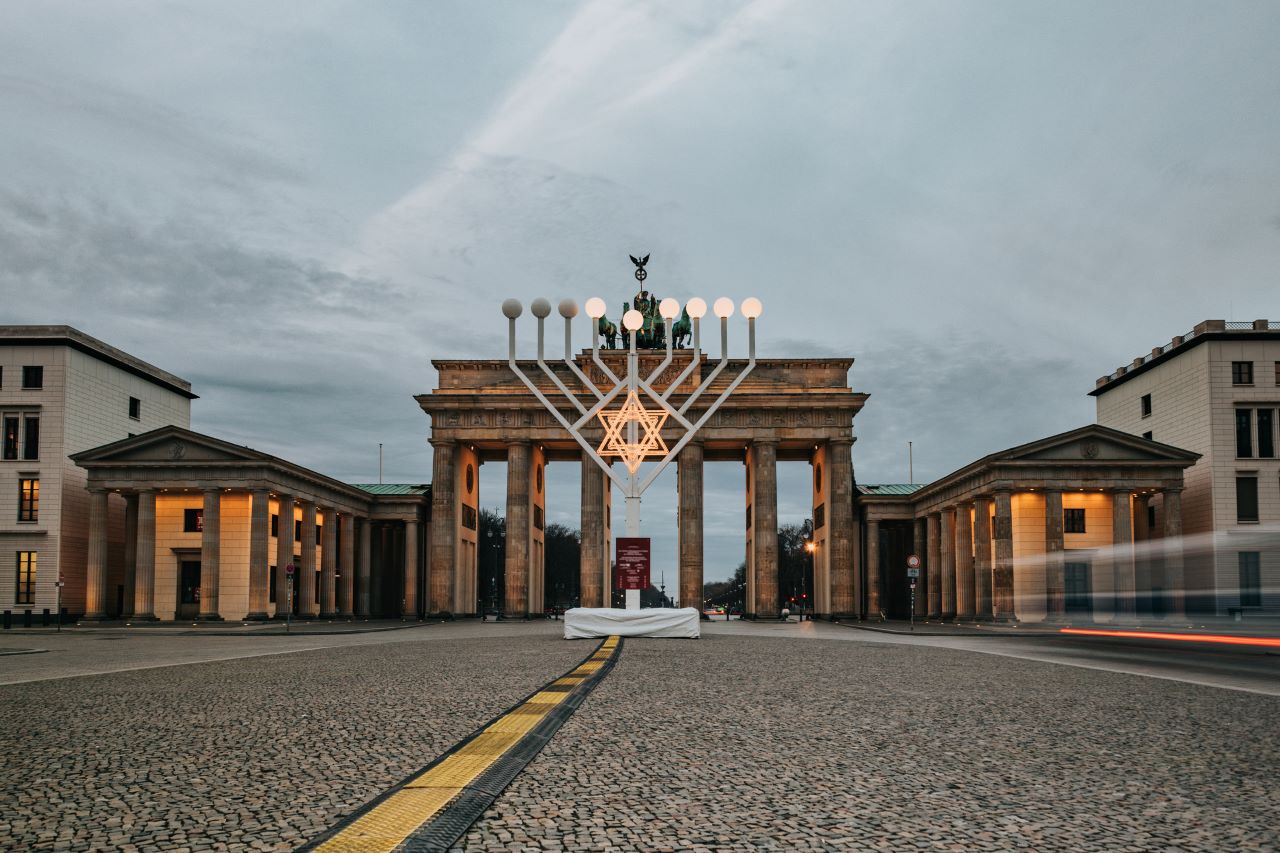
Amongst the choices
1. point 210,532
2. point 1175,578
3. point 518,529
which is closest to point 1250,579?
point 1175,578

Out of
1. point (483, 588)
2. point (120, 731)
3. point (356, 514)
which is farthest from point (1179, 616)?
point (483, 588)

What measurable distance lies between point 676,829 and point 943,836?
1477 millimetres

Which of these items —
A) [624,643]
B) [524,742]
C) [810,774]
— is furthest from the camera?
[624,643]

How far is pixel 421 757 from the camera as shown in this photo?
8.49m

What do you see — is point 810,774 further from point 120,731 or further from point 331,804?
point 120,731

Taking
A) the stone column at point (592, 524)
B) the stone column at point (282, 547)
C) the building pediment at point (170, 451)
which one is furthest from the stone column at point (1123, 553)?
the building pediment at point (170, 451)

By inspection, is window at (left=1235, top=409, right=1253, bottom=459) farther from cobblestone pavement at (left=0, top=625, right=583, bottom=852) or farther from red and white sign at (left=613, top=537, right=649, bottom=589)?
cobblestone pavement at (left=0, top=625, right=583, bottom=852)

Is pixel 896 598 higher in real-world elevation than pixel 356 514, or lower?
lower

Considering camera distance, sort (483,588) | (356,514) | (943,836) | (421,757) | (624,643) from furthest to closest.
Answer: (483,588), (356,514), (624,643), (421,757), (943,836)

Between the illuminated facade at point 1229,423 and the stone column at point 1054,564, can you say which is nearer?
the stone column at point 1054,564

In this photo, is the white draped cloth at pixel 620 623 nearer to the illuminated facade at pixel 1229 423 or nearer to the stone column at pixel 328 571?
the stone column at pixel 328 571

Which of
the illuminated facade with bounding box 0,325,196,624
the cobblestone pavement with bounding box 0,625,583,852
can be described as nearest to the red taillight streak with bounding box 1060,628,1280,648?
the cobblestone pavement with bounding box 0,625,583,852

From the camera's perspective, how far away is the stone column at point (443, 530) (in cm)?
7350

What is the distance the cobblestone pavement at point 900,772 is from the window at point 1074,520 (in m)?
51.1
